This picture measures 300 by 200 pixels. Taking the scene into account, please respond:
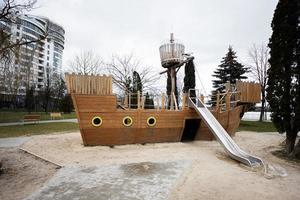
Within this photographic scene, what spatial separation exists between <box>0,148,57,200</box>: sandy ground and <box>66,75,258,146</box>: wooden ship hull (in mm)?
2411

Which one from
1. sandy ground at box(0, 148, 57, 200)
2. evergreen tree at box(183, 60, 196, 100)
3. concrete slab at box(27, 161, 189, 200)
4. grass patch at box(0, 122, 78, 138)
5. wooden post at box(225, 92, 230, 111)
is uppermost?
evergreen tree at box(183, 60, 196, 100)

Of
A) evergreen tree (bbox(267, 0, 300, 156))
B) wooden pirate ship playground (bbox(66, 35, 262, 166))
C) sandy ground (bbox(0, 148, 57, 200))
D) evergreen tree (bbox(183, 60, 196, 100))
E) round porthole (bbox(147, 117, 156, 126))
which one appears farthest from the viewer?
evergreen tree (bbox(183, 60, 196, 100))

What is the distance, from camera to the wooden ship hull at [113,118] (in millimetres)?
9695

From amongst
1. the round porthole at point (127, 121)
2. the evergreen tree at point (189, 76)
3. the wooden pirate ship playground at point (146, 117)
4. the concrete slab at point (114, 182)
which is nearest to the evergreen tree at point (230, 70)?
the evergreen tree at point (189, 76)

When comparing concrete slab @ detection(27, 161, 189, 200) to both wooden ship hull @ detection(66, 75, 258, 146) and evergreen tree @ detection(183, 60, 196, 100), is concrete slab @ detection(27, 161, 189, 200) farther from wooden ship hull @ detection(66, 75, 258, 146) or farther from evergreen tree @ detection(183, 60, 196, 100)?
evergreen tree @ detection(183, 60, 196, 100)

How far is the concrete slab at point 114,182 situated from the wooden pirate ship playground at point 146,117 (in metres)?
2.99

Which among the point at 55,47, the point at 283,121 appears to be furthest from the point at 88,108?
the point at 55,47

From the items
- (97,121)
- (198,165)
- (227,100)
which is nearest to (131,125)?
(97,121)

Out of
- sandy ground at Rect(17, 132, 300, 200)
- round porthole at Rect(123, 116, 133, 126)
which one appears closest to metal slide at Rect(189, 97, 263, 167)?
sandy ground at Rect(17, 132, 300, 200)

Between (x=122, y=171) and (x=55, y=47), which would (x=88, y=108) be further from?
(x=55, y=47)

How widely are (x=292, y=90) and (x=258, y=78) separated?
22.5m

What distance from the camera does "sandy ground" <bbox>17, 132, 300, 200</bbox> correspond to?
523 cm

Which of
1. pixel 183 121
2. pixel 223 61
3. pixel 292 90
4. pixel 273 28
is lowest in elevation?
pixel 183 121

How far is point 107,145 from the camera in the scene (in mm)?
10375
